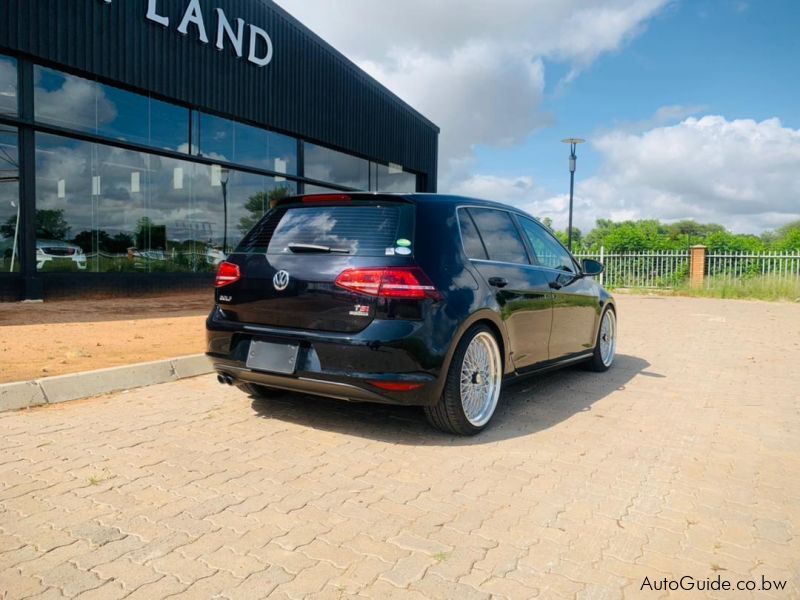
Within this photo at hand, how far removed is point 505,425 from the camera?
4309 mm

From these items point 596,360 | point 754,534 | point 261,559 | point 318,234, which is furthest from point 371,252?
point 596,360

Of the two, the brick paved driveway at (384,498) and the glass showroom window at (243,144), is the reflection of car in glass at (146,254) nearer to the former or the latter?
the glass showroom window at (243,144)

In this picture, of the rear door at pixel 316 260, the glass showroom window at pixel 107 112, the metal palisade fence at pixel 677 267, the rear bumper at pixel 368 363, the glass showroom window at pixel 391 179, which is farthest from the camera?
the metal palisade fence at pixel 677 267

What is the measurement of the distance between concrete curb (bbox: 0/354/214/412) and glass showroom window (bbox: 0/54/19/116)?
24.5 feet

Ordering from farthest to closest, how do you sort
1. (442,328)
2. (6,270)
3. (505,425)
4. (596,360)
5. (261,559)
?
(6,270) → (596,360) → (505,425) → (442,328) → (261,559)

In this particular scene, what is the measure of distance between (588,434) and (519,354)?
796mm

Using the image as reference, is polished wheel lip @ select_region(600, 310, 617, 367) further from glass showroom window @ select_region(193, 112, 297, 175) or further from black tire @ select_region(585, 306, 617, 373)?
glass showroom window @ select_region(193, 112, 297, 175)

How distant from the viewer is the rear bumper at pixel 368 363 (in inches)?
140

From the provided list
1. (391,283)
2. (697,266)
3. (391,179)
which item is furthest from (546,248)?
(697,266)

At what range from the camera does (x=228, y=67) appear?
14.3 metres

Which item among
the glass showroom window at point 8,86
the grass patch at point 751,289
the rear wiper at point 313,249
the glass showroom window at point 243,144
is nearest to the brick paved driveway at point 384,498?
the rear wiper at point 313,249

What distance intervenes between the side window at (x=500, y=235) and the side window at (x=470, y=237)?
0.26 feet

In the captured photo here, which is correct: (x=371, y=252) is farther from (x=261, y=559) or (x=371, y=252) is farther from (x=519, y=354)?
(x=261, y=559)

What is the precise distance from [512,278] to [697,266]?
74.4ft
